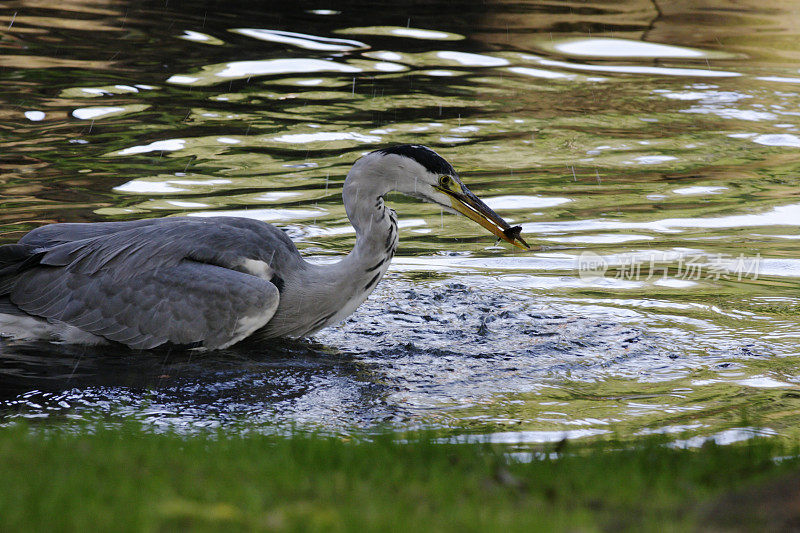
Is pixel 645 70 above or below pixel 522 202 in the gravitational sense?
above

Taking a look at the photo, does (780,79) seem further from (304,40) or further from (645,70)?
(304,40)

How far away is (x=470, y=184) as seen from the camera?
43.5 feet

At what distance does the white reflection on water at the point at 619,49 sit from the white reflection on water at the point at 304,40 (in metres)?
4.29

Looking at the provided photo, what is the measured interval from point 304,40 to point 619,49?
6.49 metres

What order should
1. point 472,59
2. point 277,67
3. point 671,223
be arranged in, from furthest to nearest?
point 472,59, point 277,67, point 671,223

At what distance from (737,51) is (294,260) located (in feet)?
50.1

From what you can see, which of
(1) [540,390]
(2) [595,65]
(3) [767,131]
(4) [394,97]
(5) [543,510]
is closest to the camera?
Answer: (5) [543,510]

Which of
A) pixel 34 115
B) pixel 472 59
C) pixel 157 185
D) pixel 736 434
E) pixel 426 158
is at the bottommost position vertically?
pixel 736 434

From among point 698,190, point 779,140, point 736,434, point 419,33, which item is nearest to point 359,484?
point 736,434

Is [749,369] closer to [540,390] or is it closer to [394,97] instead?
[540,390]

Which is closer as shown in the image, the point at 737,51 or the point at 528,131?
the point at 528,131

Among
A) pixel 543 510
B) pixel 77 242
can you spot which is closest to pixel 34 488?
pixel 543 510

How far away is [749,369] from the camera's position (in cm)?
793

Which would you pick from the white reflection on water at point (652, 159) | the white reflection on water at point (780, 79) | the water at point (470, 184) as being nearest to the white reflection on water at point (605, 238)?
the water at point (470, 184)
